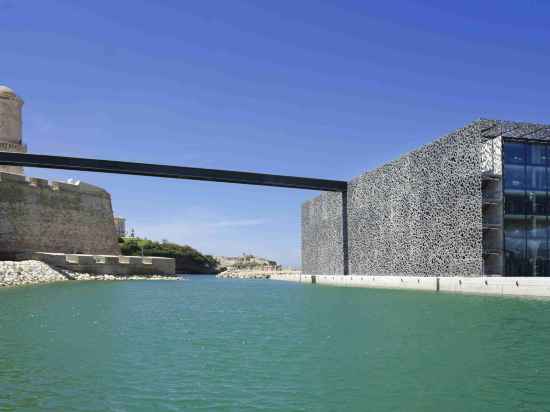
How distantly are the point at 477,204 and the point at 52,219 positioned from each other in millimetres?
33141

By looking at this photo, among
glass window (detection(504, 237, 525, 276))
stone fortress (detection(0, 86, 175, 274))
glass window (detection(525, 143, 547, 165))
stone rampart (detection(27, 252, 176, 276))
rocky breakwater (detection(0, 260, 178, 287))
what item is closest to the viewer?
glass window (detection(504, 237, 525, 276))

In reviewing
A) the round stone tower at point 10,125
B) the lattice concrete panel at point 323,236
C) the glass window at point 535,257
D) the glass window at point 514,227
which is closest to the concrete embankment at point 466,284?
the glass window at point 514,227

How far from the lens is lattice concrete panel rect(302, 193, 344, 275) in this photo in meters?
44.3

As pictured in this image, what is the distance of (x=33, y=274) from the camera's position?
35750mm

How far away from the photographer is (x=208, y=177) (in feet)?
142

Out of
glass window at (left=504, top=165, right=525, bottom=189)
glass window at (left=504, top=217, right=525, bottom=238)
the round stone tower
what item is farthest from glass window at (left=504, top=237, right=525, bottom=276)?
the round stone tower

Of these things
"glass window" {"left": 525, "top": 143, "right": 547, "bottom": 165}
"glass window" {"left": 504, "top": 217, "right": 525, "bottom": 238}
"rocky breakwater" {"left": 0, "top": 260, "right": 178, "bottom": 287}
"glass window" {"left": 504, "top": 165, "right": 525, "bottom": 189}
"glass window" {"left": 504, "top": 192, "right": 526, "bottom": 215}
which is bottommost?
"rocky breakwater" {"left": 0, "top": 260, "right": 178, "bottom": 287}

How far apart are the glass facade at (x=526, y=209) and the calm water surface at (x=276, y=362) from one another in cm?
1191

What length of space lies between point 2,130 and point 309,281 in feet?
106

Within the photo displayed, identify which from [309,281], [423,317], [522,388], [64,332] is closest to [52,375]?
[64,332]

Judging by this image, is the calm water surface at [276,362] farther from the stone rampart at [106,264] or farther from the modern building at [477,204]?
the stone rampart at [106,264]

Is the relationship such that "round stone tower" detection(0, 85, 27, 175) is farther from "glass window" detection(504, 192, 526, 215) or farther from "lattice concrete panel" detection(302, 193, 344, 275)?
"glass window" detection(504, 192, 526, 215)

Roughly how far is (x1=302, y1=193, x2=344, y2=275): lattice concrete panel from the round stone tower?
1118 inches

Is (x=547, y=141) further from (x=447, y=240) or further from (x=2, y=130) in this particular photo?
(x=2, y=130)
